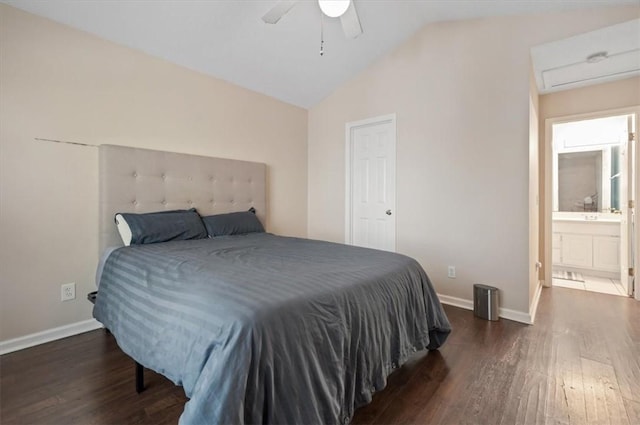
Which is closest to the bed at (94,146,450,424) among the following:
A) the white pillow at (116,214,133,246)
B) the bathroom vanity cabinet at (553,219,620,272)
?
the white pillow at (116,214,133,246)

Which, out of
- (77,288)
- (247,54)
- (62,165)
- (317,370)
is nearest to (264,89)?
(247,54)

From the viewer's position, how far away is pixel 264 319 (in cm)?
108

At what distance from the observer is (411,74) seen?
3340mm

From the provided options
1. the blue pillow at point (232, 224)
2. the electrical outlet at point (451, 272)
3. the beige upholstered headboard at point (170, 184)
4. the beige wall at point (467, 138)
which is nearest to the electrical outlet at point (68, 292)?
the beige upholstered headboard at point (170, 184)

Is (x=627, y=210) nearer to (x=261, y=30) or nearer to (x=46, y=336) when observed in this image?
(x=261, y=30)

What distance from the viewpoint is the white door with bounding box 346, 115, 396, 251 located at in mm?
3580

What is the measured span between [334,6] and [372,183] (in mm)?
2144

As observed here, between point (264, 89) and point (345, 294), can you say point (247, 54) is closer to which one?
point (264, 89)

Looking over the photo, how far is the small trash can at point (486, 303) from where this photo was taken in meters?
2.69

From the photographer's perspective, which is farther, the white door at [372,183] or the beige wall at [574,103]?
the white door at [372,183]

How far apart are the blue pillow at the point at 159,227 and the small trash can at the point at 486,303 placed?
259cm

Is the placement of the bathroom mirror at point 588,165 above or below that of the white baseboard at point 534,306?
above

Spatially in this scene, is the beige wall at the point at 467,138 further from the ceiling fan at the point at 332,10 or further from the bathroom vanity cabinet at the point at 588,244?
the bathroom vanity cabinet at the point at 588,244

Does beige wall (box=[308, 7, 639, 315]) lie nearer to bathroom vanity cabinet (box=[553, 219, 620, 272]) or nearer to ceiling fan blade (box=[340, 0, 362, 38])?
ceiling fan blade (box=[340, 0, 362, 38])
